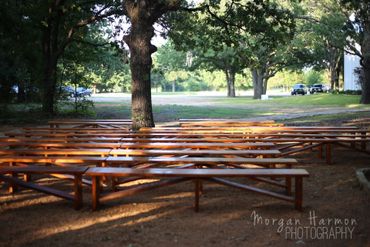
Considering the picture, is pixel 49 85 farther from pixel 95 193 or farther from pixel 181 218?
pixel 181 218

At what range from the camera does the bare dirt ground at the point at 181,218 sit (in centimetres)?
404

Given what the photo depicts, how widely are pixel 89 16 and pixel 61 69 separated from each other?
394 centimetres

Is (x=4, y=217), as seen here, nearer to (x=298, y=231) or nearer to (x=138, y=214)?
(x=138, y=214)

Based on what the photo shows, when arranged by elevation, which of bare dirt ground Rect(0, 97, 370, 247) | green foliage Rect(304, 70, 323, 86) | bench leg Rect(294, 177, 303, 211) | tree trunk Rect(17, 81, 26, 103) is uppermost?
green foliage Rect(304, 70, 323, 86)

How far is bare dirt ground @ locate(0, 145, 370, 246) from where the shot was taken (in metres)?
4.04

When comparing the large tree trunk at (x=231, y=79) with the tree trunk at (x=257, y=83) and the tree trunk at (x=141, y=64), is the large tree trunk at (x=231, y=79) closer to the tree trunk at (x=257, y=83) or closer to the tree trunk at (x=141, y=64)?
the tree trunk at (x=257, y=83)

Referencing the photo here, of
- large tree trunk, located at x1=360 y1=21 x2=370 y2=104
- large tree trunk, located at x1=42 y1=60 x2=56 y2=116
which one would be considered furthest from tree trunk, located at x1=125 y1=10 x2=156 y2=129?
large tree trunk, located at x1=360 y1=21 x2=370 y2=104

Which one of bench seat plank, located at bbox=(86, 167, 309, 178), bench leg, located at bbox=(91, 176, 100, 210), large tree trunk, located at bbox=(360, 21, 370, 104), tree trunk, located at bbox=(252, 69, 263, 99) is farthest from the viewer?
tree trunk, located at bbox=(252, 69, 263, 99)

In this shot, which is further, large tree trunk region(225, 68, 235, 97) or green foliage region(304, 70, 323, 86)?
green foliage region(304, 70, 323, 86)

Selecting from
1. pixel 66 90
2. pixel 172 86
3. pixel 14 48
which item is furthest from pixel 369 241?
pixel 172 86

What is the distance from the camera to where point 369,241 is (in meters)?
3.94

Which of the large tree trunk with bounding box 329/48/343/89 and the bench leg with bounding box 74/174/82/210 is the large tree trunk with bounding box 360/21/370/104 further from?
the bench leg with bounding box 74/174/82/210

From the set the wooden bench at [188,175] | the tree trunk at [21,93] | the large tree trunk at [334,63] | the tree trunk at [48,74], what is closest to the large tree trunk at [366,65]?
the large tree trunk at [334,63]

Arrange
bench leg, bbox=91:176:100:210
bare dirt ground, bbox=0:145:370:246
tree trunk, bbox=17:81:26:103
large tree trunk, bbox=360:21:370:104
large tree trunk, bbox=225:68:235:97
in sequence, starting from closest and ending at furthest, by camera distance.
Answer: bare dirt ground, bbox=0:145:370:246 → bench leg, bbox=91:176:100:210 → tree trunk, bbox=17:81:26:103 → large tree trunk, bbox=360:21:370:104 → large tree trunk, bbox=225:68:235:97
